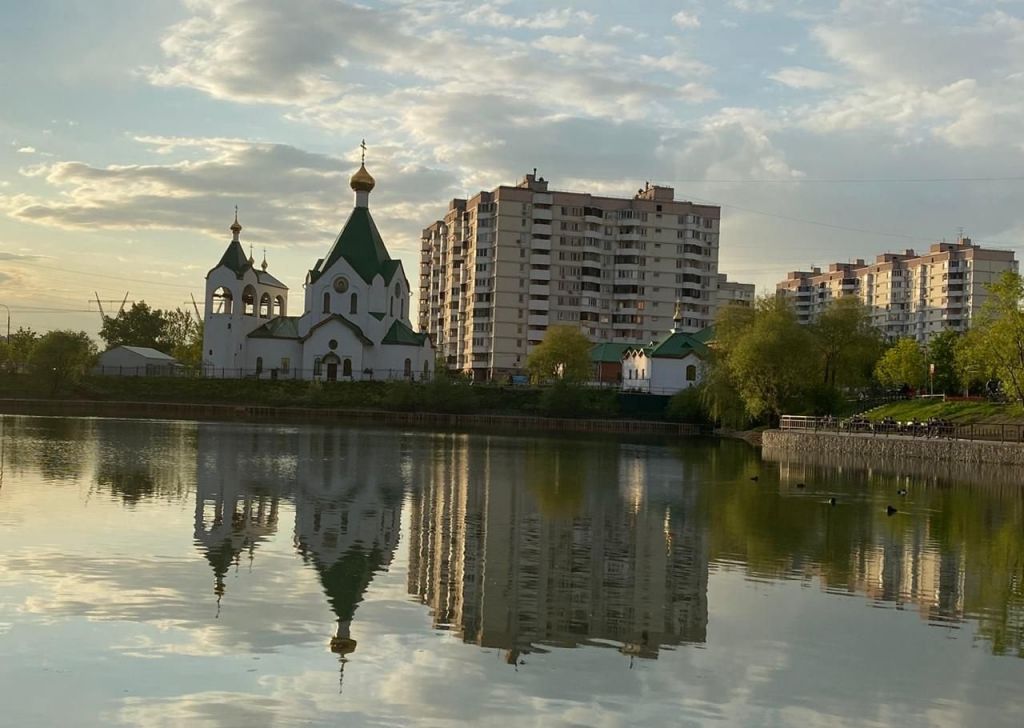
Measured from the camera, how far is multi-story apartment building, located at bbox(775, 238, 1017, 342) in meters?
169

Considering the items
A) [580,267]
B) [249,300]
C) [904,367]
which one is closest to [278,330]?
[249,300]

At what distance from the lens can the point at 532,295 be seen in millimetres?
133500

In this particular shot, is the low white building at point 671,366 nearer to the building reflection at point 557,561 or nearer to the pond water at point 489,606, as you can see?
the building reflection at point 557,561

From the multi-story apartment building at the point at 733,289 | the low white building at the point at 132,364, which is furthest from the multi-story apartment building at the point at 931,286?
the low white building at the point at 132,364

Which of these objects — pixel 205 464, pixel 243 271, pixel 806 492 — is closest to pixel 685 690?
pixel 806 492

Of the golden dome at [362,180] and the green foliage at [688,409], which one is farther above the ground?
the golden dome at [362,180]

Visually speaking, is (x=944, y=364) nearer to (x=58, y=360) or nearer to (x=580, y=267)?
(x=580, y=267)

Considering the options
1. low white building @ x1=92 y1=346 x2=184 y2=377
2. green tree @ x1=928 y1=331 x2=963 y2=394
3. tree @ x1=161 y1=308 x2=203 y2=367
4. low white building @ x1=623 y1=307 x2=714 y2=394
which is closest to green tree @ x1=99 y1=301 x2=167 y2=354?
tree @ x1=161 y1=308 x2=203 y2=367

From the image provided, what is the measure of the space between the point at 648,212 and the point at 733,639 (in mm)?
122922

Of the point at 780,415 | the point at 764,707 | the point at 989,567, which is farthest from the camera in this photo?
the point at 780,415

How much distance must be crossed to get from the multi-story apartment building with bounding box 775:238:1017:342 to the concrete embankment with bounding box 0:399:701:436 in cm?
7676

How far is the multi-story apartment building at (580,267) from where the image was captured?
436 feet

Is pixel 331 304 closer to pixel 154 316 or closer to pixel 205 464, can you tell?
pixel 154 316

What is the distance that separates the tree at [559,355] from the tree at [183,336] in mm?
41098
